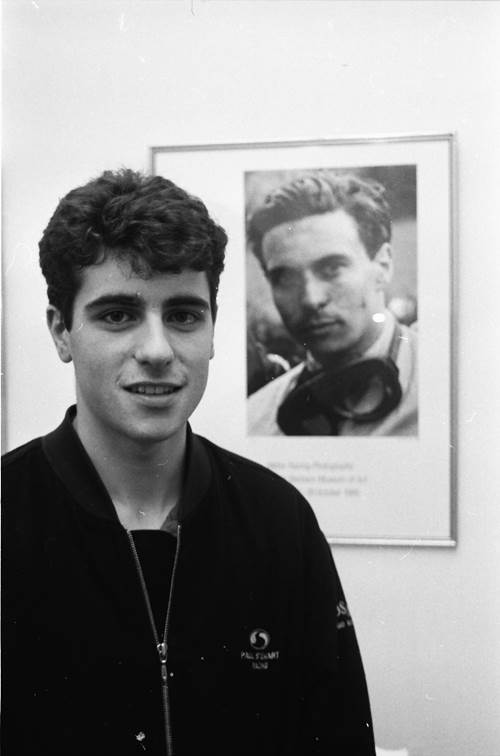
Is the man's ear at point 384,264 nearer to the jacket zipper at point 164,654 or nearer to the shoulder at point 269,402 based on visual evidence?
the shoulder at point 269,402

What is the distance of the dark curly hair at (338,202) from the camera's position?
944 mm

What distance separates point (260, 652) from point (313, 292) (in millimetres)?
451

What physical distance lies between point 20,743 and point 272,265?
65 cm

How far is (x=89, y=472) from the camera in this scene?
862 millimetres

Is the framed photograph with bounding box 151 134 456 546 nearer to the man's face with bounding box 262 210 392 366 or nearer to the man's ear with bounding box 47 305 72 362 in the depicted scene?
the man's face with bounding box 262 210 392 366

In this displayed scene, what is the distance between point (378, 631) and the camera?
0.96m

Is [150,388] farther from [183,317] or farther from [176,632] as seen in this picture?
[176,632]

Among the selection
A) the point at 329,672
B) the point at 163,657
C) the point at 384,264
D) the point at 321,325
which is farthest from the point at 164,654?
the point at 384,264

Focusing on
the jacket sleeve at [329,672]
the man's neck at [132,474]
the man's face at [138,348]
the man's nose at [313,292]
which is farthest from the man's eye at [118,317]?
the jacket sleeve at [329,672]

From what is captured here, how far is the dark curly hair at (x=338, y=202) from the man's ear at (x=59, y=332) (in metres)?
0.26

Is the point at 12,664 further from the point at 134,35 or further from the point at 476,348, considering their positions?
the point at 134,35

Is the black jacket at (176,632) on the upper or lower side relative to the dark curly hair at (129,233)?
lower

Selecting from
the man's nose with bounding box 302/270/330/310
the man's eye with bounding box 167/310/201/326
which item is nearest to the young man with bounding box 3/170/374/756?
the man's eye with bounding box 167/310/201/326

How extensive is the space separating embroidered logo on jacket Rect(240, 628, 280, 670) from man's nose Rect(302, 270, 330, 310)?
16.2 inches
